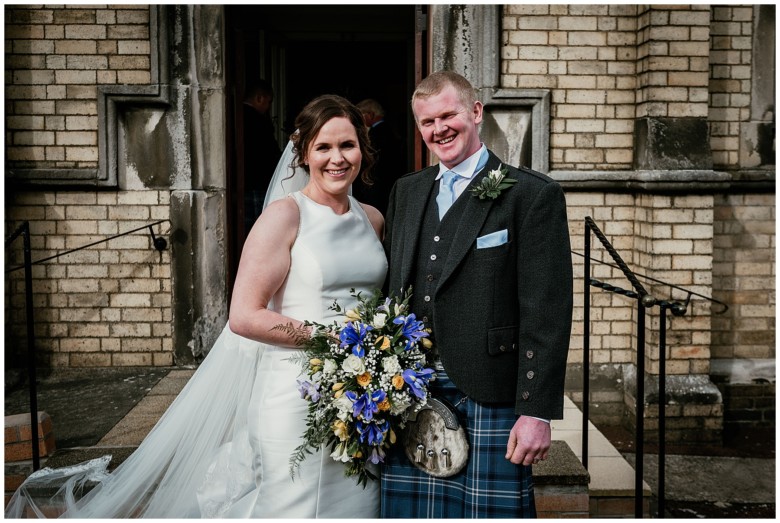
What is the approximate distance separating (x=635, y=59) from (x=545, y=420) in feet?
13.9

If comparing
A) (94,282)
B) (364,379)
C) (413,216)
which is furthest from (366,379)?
(94,282)

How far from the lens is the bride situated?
8.20ft

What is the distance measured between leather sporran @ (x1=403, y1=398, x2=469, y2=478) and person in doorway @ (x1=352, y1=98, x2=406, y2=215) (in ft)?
12.8

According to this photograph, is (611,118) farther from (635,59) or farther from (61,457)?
(61,457)

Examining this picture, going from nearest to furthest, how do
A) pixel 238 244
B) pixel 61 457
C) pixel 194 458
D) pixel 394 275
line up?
1. pixel 394 275
2. pixel 194 458
3. pixel 61 457
4. pixel 238 244

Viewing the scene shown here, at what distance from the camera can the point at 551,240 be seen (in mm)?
2293

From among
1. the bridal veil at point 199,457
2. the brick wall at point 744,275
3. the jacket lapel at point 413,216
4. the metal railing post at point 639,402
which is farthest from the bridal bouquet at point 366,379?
the brick wall at point 744,275

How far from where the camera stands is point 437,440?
2354 millimetres

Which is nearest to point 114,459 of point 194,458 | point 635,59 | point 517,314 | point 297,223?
point 194,458

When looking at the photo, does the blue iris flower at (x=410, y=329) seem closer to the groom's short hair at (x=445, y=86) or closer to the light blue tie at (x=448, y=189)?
the light blue tie at (x=448, y=189)

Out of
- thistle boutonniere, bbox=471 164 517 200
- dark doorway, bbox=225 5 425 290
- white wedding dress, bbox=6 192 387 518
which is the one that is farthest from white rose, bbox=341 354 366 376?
dark doorway, bbox=225 5 425 290

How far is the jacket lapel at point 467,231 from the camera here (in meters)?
2.31

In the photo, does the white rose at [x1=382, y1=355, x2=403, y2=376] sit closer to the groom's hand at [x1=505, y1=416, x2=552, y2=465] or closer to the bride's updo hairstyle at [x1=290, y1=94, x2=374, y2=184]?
the groom's hand at [x1=505, y1=416, x2=552, y2=465]

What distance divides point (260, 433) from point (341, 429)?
472 millimetres
